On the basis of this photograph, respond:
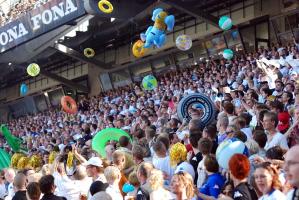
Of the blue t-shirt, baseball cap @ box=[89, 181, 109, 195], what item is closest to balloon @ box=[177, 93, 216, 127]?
baseball cap @ box=[89, 181, 109, 195]

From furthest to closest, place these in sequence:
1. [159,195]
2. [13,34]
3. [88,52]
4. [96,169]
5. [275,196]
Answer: [88,52] → [13,34] → [96,169] → [159,195] → [275,196]

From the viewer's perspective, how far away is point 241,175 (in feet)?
16.0

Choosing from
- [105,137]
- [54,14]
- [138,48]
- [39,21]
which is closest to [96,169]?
[105,137]

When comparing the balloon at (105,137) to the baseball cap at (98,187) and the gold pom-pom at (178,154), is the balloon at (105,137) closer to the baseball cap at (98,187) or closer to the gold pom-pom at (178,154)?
the gold pom-pom at (178,154)

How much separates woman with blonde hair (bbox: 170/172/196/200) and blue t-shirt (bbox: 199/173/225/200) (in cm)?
36

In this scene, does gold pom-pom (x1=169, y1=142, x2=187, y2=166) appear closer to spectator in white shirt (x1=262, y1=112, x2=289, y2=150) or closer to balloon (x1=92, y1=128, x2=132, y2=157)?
spectator in white shirt (x1=262, y1=112, x2=289, y2=150)

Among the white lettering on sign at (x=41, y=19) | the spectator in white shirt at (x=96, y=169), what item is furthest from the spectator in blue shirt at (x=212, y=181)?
the white lettering on sign at (x=41, y=19)

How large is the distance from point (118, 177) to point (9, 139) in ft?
36.2

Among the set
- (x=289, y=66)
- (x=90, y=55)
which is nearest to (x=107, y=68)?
(x=90, y=55)

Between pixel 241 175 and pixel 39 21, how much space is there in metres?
17.4

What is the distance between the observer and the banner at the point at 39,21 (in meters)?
19.4

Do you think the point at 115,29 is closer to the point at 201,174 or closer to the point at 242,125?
the point at 242,125

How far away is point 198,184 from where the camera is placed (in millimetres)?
5793

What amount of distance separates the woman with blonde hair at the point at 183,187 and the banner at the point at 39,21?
14.4 m
